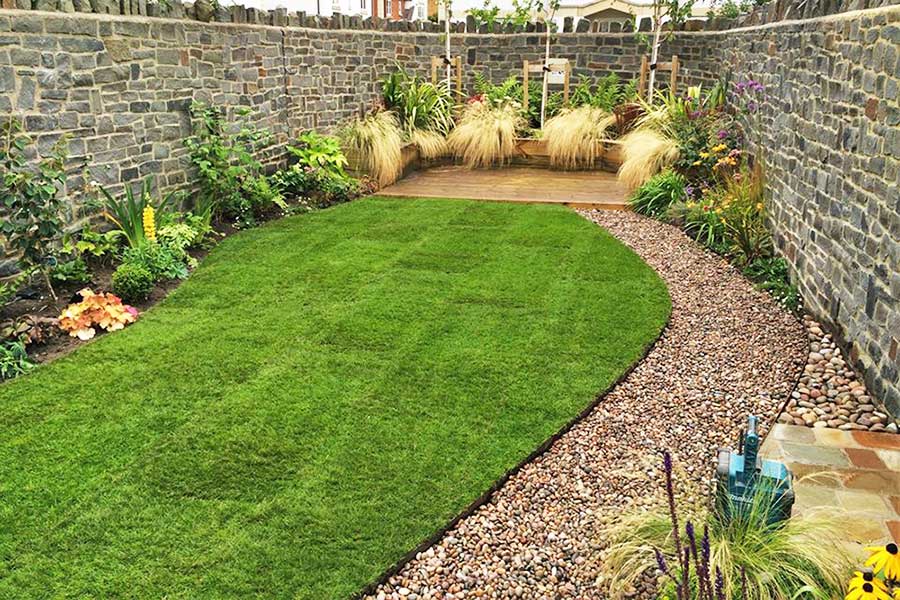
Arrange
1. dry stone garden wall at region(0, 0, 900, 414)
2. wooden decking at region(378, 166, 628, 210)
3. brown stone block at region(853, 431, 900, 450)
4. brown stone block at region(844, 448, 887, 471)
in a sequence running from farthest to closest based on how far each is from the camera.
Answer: wooden decking at region(378, 166, 628, 210) → dry stone garden wall at region(0, 0, 900, 414) → brown stone block at region(853, 431, 900, 450) → brown stone block at region(844, 448, 887, 471)

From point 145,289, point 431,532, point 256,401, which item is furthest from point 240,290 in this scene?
point 431,532

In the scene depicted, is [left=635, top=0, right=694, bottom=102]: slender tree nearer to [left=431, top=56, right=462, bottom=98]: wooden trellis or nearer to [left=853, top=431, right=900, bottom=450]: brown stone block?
[left=431, top=56, right=462, bottom=98]: wooden trellis

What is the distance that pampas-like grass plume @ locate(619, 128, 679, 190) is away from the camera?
872 cm

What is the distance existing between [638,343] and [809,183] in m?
1.83

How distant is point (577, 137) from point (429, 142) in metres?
2.08

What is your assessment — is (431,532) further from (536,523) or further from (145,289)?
(145,289)

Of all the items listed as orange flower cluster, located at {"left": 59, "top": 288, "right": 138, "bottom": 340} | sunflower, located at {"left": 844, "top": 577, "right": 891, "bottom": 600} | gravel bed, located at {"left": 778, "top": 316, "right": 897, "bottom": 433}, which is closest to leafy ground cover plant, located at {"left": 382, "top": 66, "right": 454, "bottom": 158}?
orange flower cluster, located at {"left": 59, "top": 288, "right": 138, "bottom": 340}

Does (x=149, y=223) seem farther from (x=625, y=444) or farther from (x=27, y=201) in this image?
(x=625, y=444)

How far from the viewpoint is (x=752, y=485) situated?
112 inches

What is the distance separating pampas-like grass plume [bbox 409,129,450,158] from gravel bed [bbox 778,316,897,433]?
696cm

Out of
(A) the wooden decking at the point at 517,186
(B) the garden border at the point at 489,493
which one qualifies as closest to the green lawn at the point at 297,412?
(B) the garden border at the point at 489,493

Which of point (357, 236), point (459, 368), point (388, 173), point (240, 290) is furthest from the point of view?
point (388, 173)

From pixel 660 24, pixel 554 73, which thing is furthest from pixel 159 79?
pixel 660 24

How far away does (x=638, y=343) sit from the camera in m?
5.00
